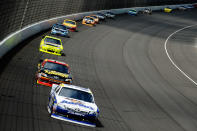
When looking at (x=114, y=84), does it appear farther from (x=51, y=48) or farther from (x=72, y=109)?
(x=72, y=109)

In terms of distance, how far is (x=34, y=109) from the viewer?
14.2 m

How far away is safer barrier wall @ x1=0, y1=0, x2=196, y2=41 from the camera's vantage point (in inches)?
1045

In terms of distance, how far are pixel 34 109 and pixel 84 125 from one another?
6.82ft

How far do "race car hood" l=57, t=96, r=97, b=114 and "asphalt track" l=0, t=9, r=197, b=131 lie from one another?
650mm

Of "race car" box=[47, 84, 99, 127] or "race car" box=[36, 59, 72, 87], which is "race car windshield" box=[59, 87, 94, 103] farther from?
"race car" box=[36, 59, 72, 87]

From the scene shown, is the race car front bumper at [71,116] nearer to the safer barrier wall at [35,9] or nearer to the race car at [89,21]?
the safer barrier wall at [35,9]

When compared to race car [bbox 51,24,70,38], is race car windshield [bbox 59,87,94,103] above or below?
above

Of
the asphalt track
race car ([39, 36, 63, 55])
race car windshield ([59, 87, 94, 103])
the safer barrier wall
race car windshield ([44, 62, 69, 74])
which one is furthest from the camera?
race car ([39, 36, 63, 55])

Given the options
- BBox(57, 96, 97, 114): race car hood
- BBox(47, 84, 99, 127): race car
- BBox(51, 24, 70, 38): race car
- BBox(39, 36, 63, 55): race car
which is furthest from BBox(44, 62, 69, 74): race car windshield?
BBox(51, 24, 70, 38): race car

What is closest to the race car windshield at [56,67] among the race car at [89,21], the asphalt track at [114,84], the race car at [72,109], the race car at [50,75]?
the race car at [50,75]

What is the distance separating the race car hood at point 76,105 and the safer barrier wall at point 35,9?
530 inches

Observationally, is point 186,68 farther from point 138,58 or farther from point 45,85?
point 45,85

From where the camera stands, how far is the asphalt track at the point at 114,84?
46.4 ft

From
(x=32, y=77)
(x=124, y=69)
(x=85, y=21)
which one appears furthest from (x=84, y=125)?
(x=85, y=21)
